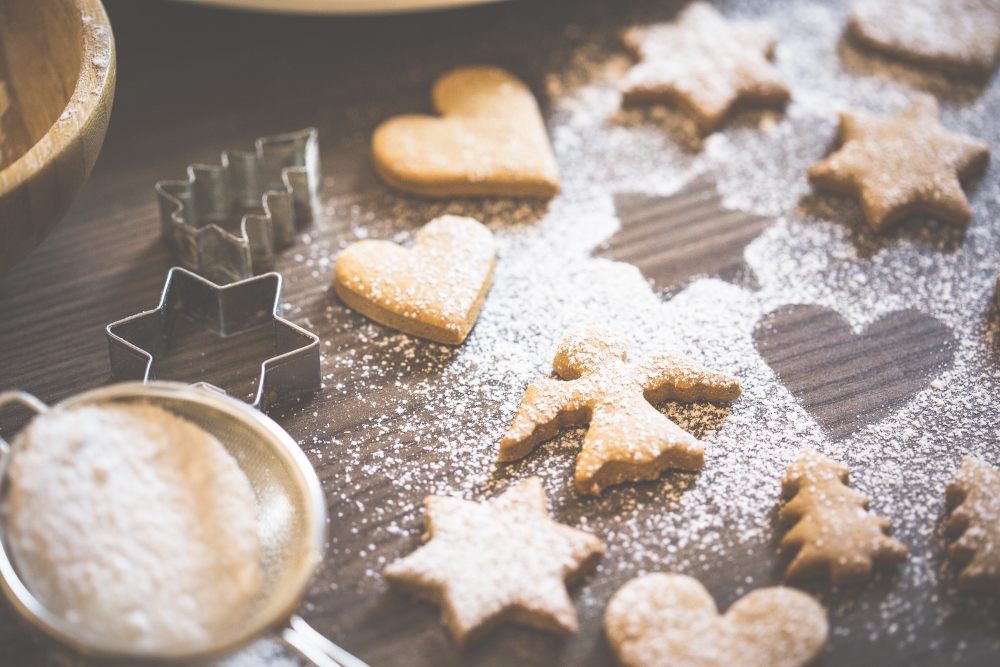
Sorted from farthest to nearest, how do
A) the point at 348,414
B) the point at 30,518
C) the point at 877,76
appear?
the point at 877,76 → the point at 348,414 → the point at 30,518

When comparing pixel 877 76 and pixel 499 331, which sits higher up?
pixel 877 76

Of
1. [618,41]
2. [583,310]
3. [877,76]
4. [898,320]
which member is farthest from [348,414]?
[877,76]

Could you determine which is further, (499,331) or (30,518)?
(499,331)

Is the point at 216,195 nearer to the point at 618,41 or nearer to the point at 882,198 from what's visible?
the point at 618,41

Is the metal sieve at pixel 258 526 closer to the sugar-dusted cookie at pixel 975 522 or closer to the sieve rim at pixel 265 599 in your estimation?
the sieve rim at pixel 265 599

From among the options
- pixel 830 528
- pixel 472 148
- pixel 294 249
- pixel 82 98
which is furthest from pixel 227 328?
pixel 830 528

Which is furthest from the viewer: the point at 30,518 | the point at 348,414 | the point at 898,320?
the point at 898,320
